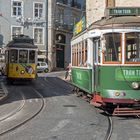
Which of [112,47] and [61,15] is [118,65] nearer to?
[112,47]

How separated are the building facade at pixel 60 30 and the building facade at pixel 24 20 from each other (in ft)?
3.23

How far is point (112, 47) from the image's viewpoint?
54.5 feet

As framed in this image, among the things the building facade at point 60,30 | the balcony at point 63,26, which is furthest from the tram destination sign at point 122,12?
the balcony at point 63,26

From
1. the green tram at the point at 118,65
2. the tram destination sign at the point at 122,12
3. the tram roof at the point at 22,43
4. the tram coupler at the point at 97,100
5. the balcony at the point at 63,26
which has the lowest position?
the tram coupler at the point at 97,100

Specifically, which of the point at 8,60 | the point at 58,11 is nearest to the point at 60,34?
the point at 58,11

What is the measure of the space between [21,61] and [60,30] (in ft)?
123

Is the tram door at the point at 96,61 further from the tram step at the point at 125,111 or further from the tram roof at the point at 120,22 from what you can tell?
the tram step at the point at 125,111

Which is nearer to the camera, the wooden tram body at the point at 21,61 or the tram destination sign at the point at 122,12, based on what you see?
the tram destination sign at the point at 122,12

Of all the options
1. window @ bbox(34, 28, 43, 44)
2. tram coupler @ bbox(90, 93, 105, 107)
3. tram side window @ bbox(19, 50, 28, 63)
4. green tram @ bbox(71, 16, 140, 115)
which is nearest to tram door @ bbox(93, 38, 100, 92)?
green tram @ bbox(71, 16, 140, 115)

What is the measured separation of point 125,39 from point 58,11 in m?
57.2

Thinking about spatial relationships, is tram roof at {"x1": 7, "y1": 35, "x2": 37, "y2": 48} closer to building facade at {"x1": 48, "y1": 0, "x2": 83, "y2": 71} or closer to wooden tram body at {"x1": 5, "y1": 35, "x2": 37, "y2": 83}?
wooden tram body at {"x1": 5, "y1": 35, "x2": 37, "y2": 83}

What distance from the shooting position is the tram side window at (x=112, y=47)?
54.1 ft

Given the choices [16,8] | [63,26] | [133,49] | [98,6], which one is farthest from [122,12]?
[63,26]

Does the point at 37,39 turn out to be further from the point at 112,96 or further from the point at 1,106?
the point at 112,96
